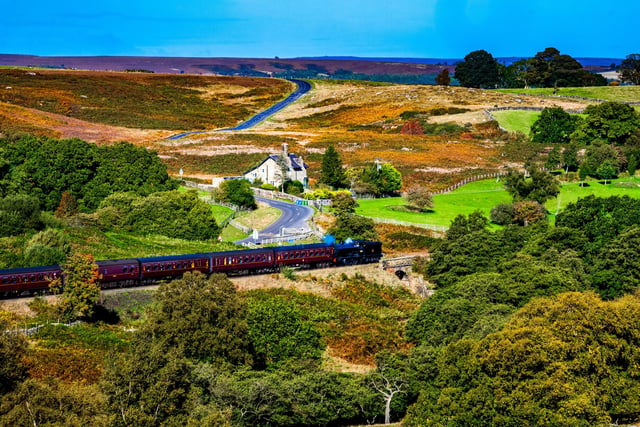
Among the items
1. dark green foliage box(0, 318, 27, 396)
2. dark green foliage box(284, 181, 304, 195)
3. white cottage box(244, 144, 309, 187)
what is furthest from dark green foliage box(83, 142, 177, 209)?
dark green foliage box(0, 318, 27, 396)

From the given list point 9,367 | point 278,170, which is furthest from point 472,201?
point 9,367

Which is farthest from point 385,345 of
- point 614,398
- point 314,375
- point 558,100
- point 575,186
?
point 558,100

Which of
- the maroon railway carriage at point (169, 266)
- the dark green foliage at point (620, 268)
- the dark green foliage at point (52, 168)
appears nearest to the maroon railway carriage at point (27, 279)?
the maroon railway carriage at point (169, 266)

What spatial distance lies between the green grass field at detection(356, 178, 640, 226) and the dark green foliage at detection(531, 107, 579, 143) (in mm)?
26850

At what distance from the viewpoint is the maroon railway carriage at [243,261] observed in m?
57.6

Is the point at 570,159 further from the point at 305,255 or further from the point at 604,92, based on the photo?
the point at 604,92

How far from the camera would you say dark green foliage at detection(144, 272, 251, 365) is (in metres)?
37.6

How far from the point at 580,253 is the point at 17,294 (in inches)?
1875

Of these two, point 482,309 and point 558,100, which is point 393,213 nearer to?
point 482,309

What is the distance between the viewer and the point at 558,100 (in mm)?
171125

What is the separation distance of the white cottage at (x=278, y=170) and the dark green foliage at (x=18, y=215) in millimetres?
36481

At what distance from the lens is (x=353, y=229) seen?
232 ft

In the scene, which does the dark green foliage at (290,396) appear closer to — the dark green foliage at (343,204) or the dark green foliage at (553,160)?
the dark green foliage at (343,204)

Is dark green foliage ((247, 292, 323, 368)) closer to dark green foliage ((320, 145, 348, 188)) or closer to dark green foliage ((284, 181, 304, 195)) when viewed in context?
dark green foliage ((284, 181, 304, 195))
